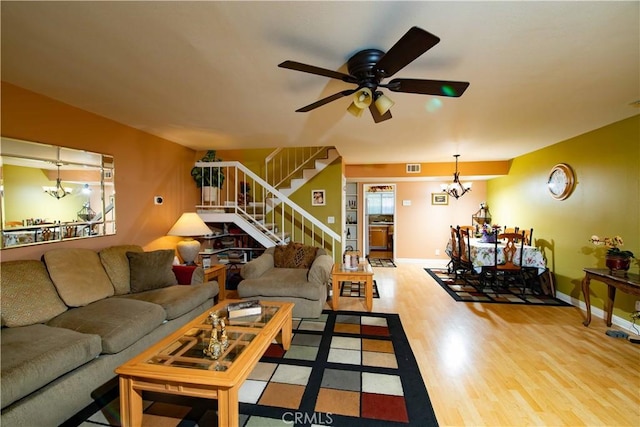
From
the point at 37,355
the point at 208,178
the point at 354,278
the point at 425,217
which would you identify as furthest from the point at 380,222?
the point at 37,355

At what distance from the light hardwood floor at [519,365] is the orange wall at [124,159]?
2873mm

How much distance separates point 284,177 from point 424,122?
3.39 meters

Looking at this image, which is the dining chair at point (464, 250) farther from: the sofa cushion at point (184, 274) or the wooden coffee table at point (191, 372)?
the sofa cushion at point (184, 274)

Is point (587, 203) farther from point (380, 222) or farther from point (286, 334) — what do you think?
point (380, 222)

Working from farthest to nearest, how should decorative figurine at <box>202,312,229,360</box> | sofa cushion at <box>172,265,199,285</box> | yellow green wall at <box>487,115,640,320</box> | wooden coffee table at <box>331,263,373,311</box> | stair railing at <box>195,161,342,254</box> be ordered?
stair railing at <box>195,161,342,254</box> < wooden coffee table at <box>331,263,373,311</box> < sofa cushion at <box>172,265,199,285</box> < yellow green wall at <box>487,115,640,320</box> < decorative figurine at <box>202,312,229,360</box>

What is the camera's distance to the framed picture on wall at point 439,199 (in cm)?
705

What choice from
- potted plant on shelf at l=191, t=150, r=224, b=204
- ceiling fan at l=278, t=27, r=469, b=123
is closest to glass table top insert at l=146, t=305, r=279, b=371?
ceiling fan at l=278, t=27, r=469, b=123

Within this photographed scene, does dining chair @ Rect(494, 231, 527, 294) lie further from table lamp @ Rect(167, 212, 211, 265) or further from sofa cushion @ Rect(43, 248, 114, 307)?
sofa cushion @ Rect(43, 248, 114, 307)

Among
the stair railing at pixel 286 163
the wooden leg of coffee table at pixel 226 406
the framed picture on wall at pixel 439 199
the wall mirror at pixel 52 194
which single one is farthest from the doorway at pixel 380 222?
the wooden leg of coffee table at pixel 226 406

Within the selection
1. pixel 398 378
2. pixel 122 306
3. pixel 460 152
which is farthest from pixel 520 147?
pixel 122 306

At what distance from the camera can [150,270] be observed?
10.2ft

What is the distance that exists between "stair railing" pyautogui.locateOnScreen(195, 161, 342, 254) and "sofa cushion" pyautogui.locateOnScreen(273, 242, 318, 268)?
18.3 inches

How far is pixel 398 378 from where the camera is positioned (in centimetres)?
228

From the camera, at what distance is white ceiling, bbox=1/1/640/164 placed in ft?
4.86
